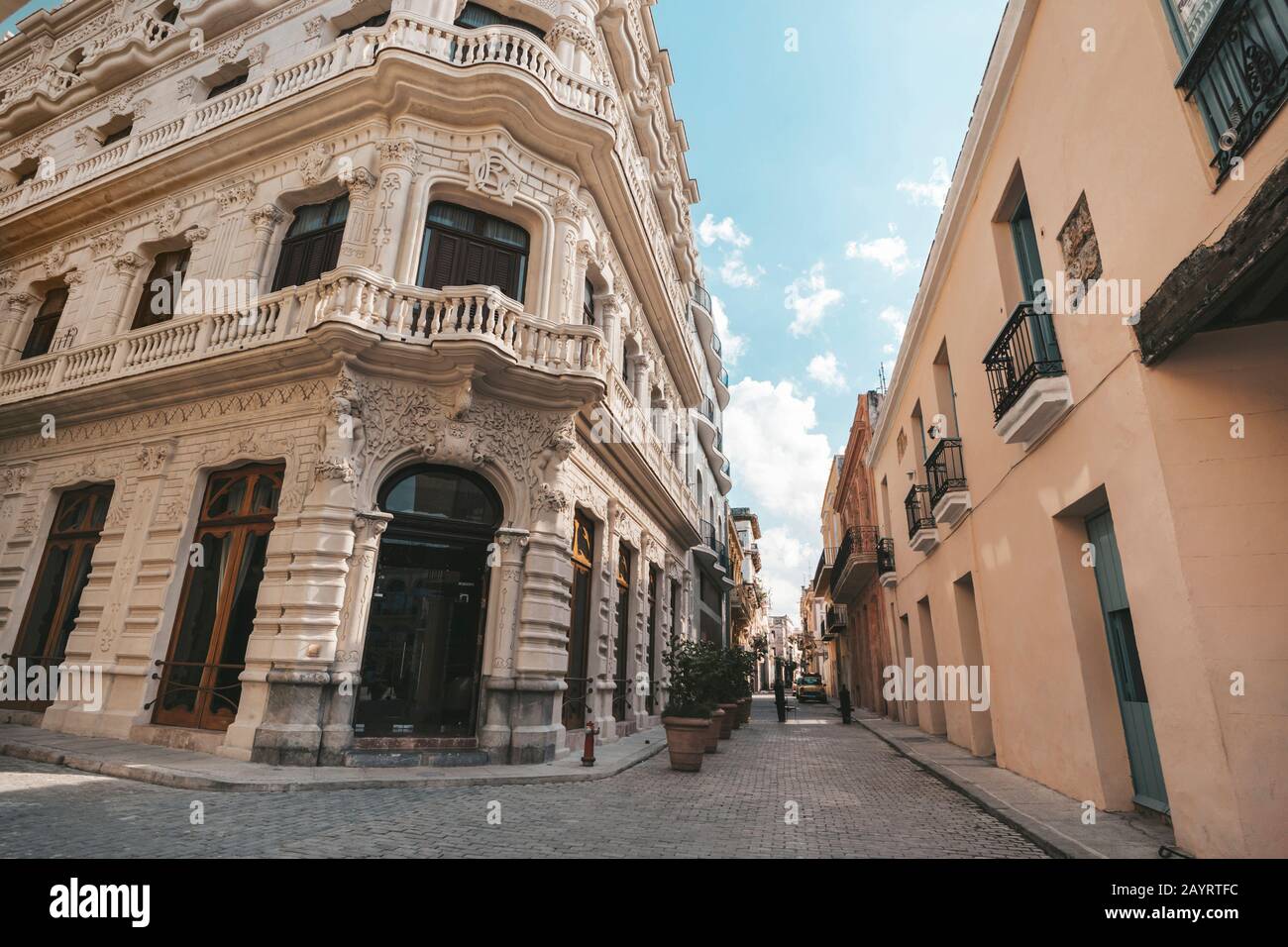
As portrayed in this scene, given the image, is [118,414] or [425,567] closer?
[425,567]

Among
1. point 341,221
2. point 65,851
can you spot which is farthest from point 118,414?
point 65,851

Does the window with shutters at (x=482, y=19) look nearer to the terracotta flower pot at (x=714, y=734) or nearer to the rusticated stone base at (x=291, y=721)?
the rusticated stone base at (x=291, y=721)

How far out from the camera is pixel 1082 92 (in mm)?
5969

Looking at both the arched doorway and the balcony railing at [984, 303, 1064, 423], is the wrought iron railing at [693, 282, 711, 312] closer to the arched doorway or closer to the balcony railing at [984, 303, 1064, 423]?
the arched doorway

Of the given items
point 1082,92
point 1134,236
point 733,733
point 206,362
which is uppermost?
point 1082,92

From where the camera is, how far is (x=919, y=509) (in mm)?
13586

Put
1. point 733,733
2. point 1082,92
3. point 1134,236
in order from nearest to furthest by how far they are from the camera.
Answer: point 1134,236 → point 1082,92 → point 733,733

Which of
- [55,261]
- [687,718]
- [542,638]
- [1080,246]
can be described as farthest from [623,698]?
[55,261]

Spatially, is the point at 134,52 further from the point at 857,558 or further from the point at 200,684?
the point at 857,558

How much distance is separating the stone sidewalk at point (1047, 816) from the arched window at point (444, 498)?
717 centimetres

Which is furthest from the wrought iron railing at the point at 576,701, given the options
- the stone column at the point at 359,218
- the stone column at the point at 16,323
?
the stone column at the point at 16,323

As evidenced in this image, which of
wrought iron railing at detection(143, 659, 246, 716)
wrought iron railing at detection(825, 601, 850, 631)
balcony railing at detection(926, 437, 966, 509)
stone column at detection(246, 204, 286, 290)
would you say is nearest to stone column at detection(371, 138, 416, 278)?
stone column at detection(246, 204, 286, 290)
